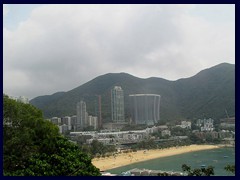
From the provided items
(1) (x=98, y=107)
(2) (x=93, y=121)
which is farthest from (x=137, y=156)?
(1) (x=98, y=107)

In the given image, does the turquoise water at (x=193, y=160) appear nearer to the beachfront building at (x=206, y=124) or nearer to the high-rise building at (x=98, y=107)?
the beachfront building at (x=206, y=124)

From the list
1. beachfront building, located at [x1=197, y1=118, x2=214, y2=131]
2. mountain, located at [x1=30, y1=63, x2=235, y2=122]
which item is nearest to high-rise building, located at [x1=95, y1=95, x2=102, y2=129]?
mountain, located at [x1=30, y1=63, x2=235, y2=122]

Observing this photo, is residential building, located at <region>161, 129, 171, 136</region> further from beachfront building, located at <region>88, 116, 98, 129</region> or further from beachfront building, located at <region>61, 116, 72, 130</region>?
beachfront building, located at <region>61, 116, 72, 130</region>

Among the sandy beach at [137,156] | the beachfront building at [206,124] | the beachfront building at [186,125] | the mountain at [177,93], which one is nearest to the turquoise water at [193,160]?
the sandy beach at [137,156]

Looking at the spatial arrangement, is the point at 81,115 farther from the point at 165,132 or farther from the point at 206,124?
the point at 206,124
